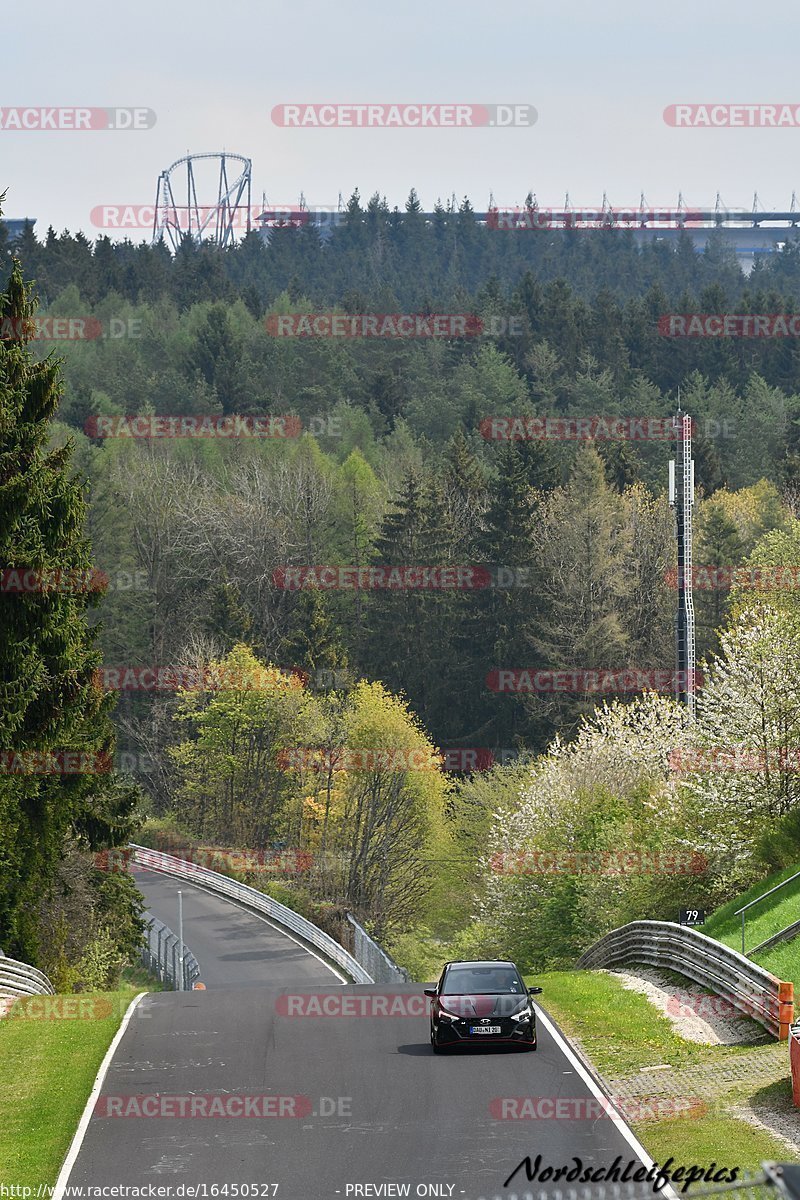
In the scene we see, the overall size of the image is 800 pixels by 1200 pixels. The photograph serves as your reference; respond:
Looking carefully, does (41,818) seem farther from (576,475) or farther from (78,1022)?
(576,475)

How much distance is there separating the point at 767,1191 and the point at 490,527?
8838 cm

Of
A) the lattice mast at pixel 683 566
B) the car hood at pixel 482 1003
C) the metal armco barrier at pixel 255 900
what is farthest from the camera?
the metal armco barrier at pixel 255 900

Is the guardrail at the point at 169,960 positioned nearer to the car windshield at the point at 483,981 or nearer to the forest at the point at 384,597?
the forest at the point at 384,597

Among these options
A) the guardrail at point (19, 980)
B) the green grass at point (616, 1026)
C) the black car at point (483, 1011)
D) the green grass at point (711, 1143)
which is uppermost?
the green grass at point (711, 1143)

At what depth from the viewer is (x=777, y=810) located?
3959 cm

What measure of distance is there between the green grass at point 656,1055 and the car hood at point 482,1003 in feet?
4.22

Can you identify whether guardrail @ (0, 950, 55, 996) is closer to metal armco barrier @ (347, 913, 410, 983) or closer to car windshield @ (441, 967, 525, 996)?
car windshield @ (441, 967, 525, 996)

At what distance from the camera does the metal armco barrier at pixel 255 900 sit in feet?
194

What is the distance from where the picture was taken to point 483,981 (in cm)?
2342

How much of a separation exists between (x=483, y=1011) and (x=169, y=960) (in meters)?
37.8

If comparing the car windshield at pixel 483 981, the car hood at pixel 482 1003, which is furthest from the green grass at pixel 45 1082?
the car windshield at pixel 483 981

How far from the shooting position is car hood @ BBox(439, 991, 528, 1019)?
22766 millimetres

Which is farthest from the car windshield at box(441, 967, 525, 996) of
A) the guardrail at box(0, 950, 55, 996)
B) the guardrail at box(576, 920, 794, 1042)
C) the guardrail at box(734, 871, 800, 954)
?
the guardrail at box(0, 950, 55, 996)

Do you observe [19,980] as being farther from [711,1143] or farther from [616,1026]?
[711,1143]
